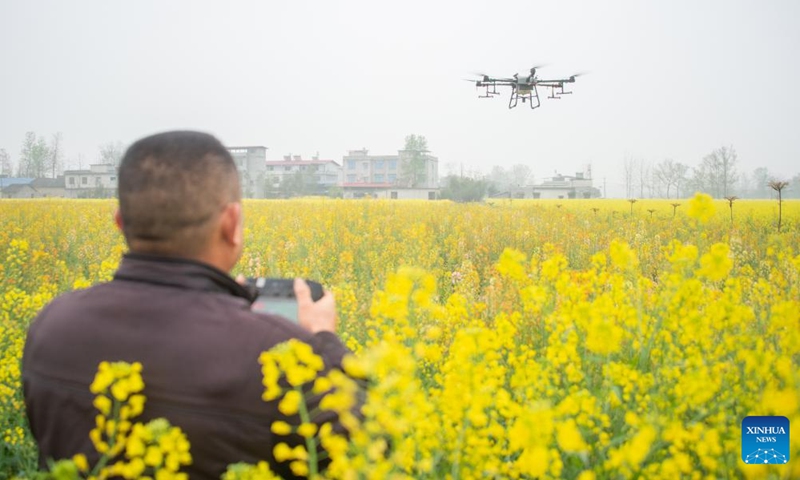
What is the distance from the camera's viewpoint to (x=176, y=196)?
1.55m

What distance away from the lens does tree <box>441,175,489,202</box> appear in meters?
36.7

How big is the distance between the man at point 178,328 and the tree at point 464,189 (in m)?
34.9

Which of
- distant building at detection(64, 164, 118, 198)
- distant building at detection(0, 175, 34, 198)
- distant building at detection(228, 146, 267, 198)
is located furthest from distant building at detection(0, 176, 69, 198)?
distant building at detection(228, 146, 267, 198)

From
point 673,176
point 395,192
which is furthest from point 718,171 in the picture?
point 395,192

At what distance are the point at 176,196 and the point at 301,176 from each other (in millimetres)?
34670

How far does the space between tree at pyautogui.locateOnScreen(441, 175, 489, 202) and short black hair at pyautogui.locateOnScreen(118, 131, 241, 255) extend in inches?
1373

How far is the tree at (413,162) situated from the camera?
4444 cm

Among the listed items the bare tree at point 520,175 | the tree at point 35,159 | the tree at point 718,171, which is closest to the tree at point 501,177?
the bare tree at point 520,175

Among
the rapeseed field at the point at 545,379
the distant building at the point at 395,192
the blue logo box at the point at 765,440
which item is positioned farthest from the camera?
the distant building at the point at 395,192

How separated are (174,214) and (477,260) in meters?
5.37

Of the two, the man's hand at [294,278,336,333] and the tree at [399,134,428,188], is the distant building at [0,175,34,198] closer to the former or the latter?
the man's hand at [294,278,336,333]

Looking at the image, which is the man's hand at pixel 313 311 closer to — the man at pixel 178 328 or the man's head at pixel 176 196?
the man at pixel 178 328

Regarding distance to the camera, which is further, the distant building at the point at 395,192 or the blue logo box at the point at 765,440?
the distant building at the point at 395,192

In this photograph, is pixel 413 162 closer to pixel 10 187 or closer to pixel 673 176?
pixel 673 176
